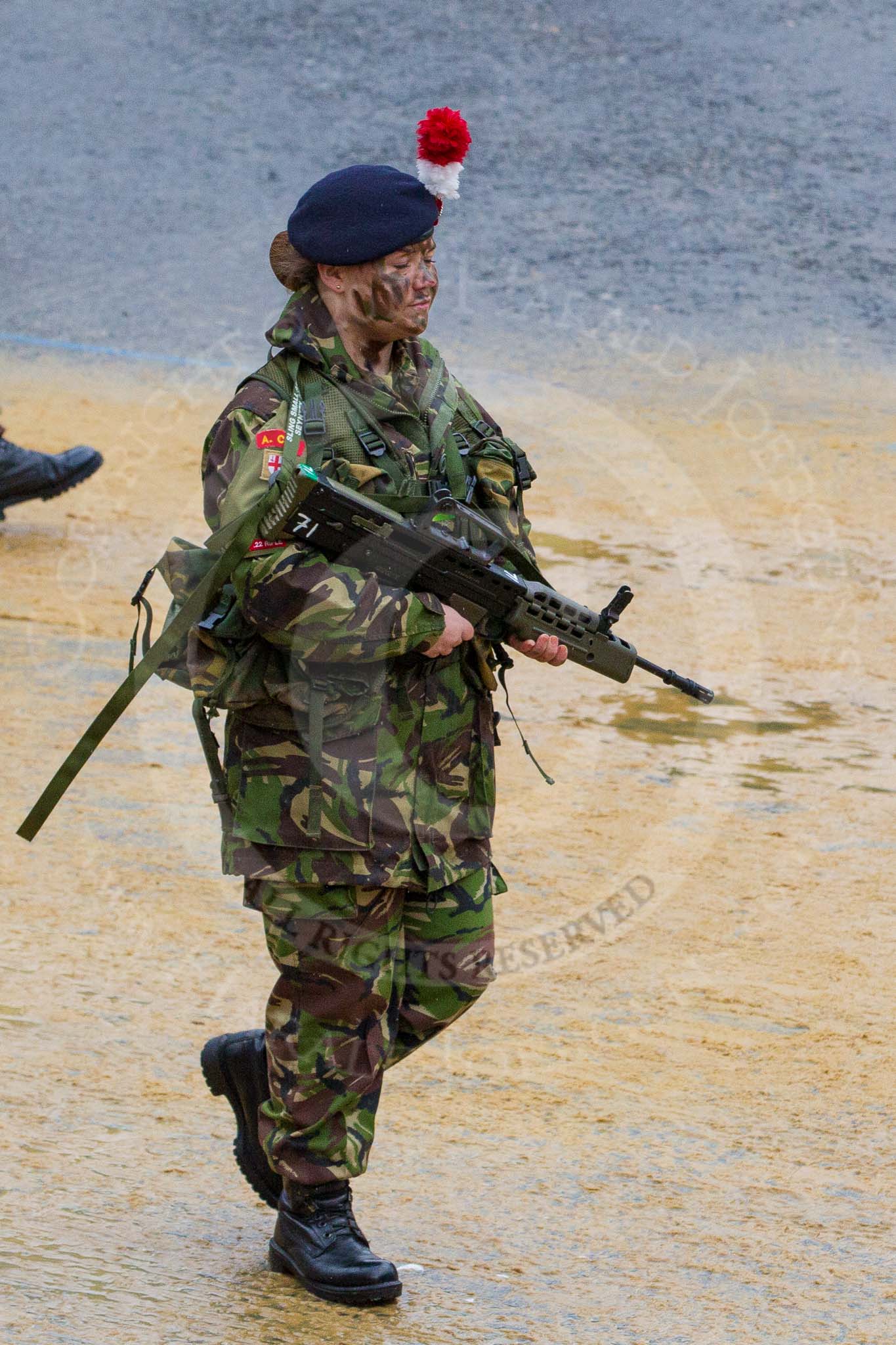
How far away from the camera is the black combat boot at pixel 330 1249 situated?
308 cm

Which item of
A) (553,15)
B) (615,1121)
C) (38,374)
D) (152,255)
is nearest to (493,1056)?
(615,1121)

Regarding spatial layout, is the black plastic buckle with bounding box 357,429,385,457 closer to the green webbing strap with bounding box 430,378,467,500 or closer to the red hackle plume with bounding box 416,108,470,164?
the green webbing strap with bounding box 430,378,467,500

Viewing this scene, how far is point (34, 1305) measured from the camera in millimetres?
2963

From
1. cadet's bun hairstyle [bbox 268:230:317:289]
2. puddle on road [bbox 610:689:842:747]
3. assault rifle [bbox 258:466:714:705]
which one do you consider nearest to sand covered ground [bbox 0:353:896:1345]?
puddle on road [bbox 610:689:842:747]

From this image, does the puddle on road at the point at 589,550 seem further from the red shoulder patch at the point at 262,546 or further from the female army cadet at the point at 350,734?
the red shoulder patch at the point at 262,546

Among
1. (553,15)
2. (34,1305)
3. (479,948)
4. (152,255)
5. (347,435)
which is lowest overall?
(34,1305)

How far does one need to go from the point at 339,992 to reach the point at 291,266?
4.26 feet

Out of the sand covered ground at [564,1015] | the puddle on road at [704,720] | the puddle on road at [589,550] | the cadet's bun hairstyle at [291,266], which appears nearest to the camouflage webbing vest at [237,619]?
the cadet's bun hairstyle at [291,266]

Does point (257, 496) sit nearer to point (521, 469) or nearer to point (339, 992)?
point (521, 469)

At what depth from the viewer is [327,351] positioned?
309cm

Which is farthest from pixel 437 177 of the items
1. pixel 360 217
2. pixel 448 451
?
pixel 448 451

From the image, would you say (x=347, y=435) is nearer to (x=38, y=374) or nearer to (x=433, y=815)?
(x=433, y=815)

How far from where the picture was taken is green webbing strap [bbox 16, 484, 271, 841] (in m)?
2.92

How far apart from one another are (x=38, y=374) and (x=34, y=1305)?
37.2ft
